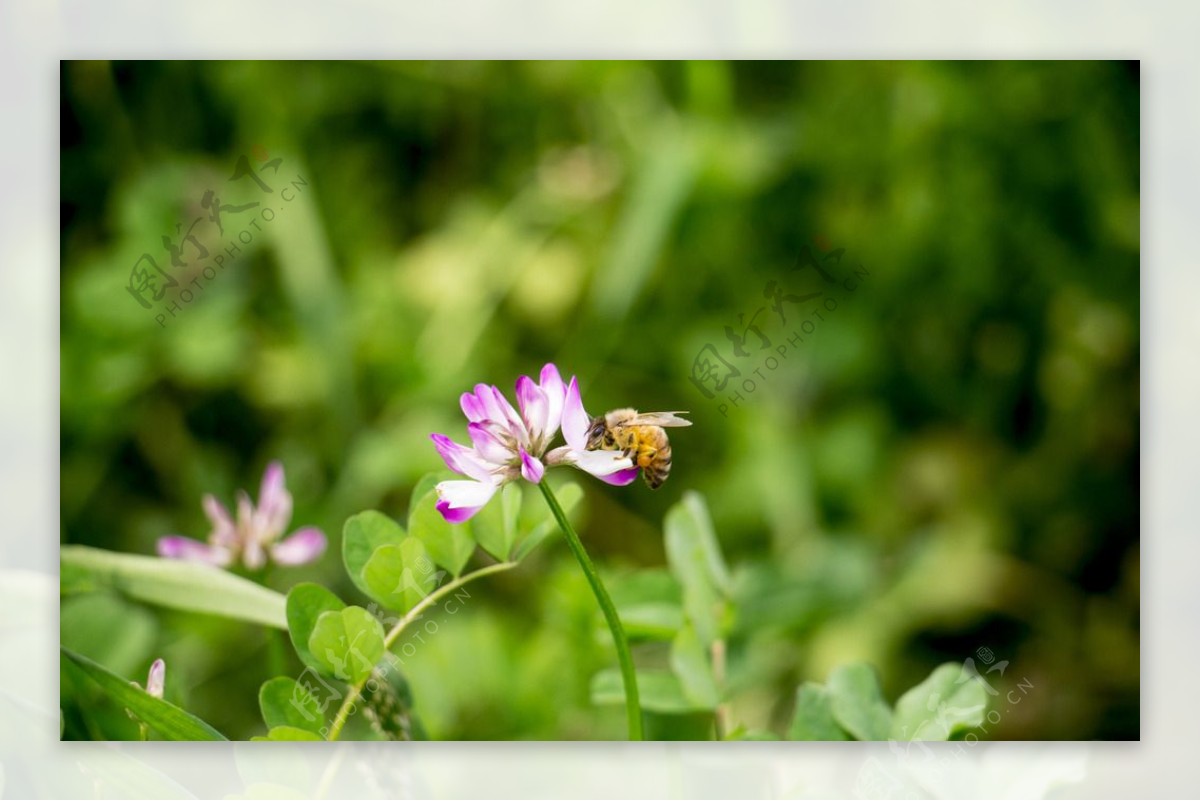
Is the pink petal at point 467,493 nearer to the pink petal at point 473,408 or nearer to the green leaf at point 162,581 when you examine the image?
the pink petal at point 473,408

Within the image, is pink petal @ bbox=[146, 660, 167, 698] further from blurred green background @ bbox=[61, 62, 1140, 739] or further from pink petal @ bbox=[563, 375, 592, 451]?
pink petal @ bbox=[563, 375, 592, 451]

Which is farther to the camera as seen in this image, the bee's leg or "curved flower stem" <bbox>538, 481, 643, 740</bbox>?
the bee's leg

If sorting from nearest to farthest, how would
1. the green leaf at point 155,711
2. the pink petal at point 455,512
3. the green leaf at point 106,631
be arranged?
the pink petal at point 455,512 → the green leaf at point 155,711 → the green leaf at point 106,631

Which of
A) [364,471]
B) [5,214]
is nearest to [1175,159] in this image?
[364,471]

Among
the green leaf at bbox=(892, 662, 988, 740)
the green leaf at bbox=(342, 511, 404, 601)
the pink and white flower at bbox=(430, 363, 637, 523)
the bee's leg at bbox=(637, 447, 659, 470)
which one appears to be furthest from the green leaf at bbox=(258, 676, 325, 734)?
the green leaf at bbox=(892, 662, 988, 740)

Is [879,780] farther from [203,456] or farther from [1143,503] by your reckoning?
[203,456]

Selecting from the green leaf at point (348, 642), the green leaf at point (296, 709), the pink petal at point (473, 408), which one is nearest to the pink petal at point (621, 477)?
the pink petal at point (473, 408)

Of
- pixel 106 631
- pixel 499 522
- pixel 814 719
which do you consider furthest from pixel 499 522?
pixel 106 631

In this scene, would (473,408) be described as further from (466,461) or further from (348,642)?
(348,642)
